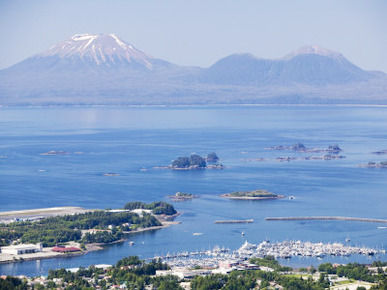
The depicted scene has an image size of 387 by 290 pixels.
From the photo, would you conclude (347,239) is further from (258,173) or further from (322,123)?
(322,123)

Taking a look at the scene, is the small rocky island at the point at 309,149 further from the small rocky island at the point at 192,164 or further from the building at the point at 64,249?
the building at the point at 64,249

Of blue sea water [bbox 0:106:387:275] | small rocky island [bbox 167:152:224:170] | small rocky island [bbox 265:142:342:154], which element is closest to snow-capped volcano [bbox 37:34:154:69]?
blue sea water [bbox 0:106:387:275]

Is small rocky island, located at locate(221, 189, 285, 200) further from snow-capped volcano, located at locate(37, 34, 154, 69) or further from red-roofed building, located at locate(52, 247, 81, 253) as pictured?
snow-capped volcano, located at locate(37, 34, 154, 69)

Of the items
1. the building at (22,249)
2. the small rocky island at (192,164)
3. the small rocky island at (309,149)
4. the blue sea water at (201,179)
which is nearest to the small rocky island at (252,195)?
the blue sea water at (201,179)

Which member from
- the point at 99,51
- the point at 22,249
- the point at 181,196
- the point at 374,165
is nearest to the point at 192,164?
the point at 374,165

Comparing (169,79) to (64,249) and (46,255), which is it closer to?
(64,249)

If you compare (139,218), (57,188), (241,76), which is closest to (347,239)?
(139,218)

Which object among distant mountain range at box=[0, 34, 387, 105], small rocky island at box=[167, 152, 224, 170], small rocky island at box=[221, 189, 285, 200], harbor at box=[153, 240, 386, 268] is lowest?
harbor at box=[153, 240, 386, 268]
